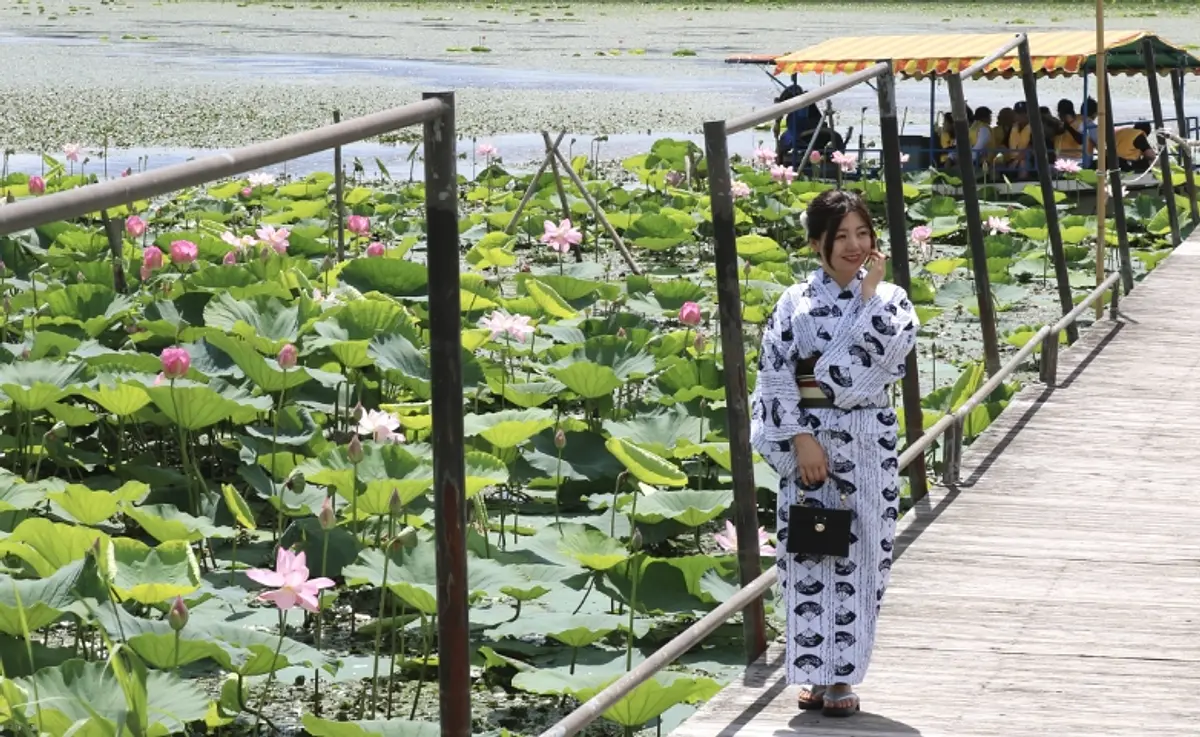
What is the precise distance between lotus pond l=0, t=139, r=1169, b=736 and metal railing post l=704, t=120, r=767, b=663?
20cm

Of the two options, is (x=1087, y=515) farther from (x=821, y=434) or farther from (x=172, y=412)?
(x=172, y=412)

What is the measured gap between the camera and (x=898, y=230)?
374cm

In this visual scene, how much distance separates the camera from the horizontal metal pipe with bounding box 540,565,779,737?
2.37 meters

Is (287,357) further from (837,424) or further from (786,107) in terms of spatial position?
(837,424)

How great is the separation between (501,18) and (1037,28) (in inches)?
460

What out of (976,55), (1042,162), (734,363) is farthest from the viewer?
(976,55)

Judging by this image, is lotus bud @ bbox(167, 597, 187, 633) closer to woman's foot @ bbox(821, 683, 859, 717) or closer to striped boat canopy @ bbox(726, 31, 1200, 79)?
woman's foot @ bbox(821, 683, 859, 717)

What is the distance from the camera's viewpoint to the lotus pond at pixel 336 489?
281cm

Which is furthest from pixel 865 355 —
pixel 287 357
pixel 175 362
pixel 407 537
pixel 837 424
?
pixel 287 357

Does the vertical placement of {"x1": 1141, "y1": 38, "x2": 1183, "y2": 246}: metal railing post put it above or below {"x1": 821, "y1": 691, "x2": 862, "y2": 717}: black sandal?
above

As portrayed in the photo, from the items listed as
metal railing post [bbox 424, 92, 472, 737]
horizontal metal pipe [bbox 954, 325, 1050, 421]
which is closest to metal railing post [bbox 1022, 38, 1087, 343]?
horizontal metal pipe [bbox 954, 325, 1050, 421]

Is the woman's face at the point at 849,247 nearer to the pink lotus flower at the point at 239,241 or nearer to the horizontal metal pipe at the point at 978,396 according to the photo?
the horizontal metal pipe at the point at 978,396

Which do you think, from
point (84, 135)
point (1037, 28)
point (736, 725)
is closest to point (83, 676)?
point (736, 725)

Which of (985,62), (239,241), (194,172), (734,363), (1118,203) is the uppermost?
(194,172)
